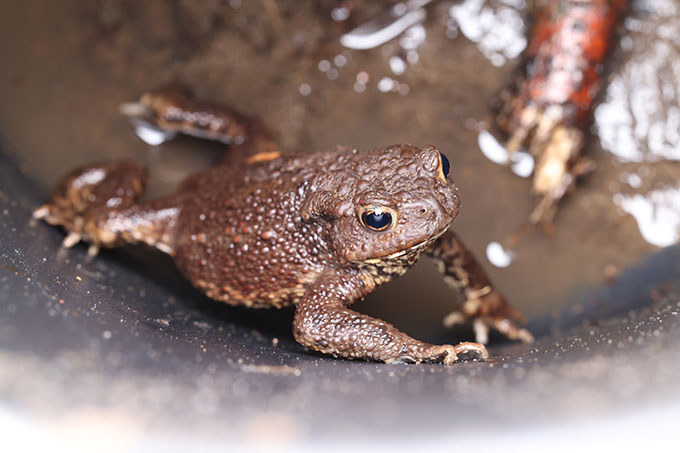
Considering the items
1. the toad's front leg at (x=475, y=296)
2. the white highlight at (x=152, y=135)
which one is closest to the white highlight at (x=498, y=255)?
the toad's front leg at (x=475, y=296)

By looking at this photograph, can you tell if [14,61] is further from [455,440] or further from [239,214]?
[455,440]

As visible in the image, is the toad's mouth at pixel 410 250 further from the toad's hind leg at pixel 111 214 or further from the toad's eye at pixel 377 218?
the toad's hind leg at pixel 111 214

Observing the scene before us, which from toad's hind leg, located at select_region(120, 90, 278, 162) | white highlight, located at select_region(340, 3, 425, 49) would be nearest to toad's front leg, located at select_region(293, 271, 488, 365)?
toad's hind leg, located at select_region(120, 90, 278, 162)

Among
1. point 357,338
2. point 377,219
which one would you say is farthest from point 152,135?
point 357,338

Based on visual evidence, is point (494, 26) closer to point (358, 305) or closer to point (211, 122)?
point (211, 122)

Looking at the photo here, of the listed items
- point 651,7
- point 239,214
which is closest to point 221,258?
point 239,214

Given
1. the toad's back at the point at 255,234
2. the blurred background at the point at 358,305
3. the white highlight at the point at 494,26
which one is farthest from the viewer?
the white highlight at the point at 494,26
